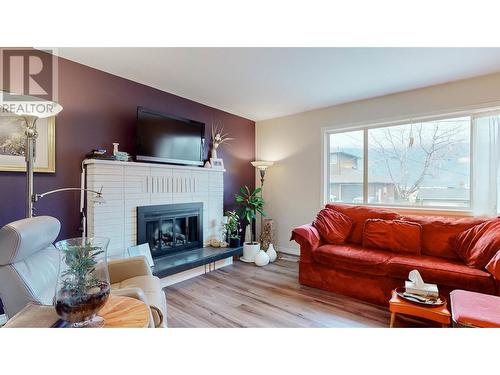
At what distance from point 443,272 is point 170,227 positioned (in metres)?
3.07

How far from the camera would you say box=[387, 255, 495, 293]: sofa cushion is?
201cm

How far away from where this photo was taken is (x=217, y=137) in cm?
386

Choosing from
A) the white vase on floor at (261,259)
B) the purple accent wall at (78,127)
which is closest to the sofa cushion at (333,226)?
the white vase on floor at (261,259)

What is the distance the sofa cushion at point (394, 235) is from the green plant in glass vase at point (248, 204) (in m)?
1.79

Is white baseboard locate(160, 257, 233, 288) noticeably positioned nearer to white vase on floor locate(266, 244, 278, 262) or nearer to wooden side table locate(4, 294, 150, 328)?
white vase on floor locate(266, 244, 278, 262)

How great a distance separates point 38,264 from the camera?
56.1 inches

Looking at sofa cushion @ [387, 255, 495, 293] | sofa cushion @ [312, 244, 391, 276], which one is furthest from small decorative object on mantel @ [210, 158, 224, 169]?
sofa cushion @ [387, 255, 495, 293]

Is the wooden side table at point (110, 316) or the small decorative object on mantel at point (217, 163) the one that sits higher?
the small decorative object on mantel at point (217, 163)

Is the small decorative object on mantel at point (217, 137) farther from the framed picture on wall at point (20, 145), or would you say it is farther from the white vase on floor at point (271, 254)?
the framed picture on wall at point (20, 145)

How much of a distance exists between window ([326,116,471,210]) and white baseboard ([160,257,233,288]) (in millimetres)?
2005

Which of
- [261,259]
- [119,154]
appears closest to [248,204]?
[261,259]

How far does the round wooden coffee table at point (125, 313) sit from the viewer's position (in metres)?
1.03
